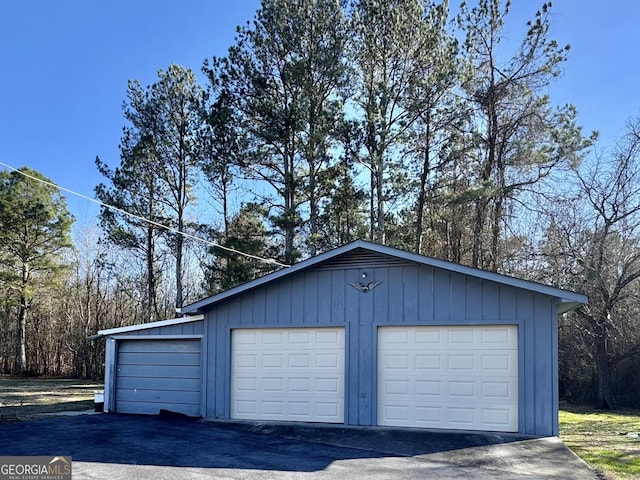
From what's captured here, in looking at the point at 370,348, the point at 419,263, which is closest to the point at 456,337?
the point at 419,263

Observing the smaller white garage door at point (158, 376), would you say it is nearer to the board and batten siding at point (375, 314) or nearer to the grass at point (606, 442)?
the board and batten siding at point (375, 314)

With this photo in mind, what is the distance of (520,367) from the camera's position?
8688mm

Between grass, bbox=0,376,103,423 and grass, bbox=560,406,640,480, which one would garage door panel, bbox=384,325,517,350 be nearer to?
grass, bbox=560,406,640,480

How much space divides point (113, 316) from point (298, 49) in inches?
644

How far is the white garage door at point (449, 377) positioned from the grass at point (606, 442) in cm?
119

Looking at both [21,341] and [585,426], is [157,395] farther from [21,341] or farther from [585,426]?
[21,341]

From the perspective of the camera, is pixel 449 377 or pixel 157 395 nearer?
pixel 449 377

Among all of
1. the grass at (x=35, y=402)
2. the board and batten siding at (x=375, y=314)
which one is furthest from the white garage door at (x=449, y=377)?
the grass at (x=35, y=402)

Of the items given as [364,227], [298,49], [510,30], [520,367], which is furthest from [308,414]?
[510,30]

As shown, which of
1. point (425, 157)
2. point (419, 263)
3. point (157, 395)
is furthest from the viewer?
point (425, 157)

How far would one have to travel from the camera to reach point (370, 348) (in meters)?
9.55

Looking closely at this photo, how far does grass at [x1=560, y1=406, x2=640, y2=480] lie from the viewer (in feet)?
21.7

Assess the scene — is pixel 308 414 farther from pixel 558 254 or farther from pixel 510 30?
pixel 510 30

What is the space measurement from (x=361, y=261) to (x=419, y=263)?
105 cm
